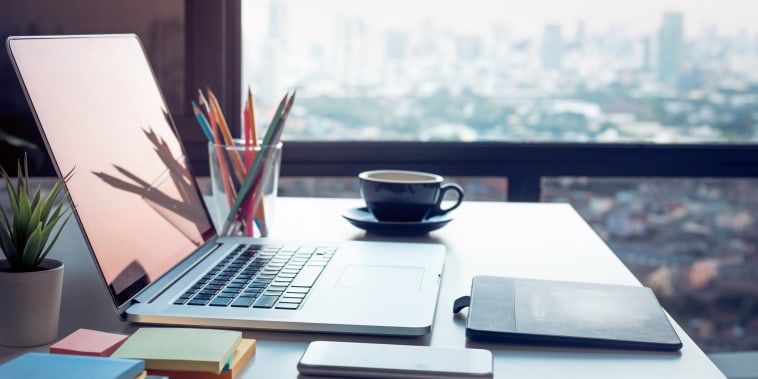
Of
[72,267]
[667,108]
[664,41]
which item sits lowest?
[72,267]

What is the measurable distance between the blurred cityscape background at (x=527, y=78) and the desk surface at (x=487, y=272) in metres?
0.61

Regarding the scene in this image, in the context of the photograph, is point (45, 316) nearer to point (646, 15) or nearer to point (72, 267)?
point (72, 267)

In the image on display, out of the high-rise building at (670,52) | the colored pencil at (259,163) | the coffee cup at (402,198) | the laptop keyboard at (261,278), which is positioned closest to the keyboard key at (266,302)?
the laptop keyboard at (261,278)

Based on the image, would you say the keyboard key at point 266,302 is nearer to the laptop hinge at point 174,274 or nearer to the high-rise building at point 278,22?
the laptop hinge at point 174,274

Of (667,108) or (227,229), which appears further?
(667,108)

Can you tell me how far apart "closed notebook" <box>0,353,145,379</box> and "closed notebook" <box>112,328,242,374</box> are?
4 cm

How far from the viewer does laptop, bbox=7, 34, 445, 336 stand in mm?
748

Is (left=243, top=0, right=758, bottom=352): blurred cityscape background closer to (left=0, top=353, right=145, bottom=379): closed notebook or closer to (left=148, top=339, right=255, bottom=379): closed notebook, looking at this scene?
(left=148, top=339, right=255, bottom=379): closed notebook

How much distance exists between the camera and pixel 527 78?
81.3 inches

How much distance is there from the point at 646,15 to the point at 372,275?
4.68 feet

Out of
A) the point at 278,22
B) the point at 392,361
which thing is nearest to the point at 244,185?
the point at 392,361

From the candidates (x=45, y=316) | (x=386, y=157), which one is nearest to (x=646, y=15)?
(x=386, y=157)

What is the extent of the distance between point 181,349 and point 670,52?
176cm

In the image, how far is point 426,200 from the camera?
47.9 inches
